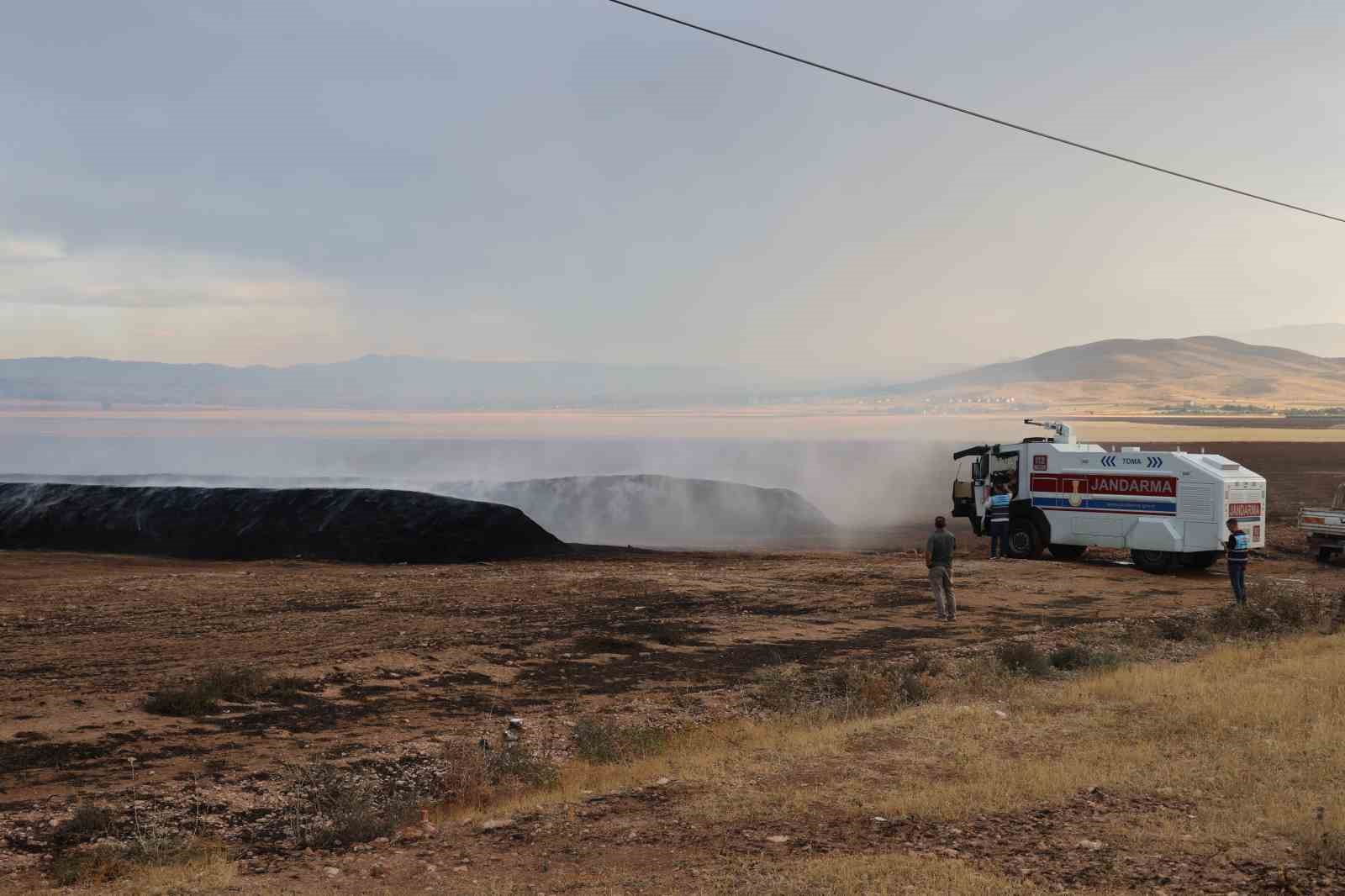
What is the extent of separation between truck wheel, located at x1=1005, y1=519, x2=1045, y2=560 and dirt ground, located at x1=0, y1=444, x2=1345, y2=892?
1198 mm

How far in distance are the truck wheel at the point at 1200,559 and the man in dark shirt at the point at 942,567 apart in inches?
423

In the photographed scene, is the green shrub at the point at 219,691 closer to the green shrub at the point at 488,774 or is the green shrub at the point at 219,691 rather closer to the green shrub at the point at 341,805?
the green shrub at the point at 341,805

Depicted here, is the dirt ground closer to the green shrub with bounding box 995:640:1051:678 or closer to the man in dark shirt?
the man in dark shirt

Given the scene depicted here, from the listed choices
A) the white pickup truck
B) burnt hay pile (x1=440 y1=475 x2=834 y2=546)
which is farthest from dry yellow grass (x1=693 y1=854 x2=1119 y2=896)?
burnt hay pile (x1=440 y1=475 x2=834 y2=546)

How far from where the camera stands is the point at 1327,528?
101 ft

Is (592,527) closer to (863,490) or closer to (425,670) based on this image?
(863,490)

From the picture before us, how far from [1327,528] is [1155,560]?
659 centimetres

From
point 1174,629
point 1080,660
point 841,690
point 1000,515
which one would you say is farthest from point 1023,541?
point 841,690

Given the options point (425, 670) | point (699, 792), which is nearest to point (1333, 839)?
point (699, 792)

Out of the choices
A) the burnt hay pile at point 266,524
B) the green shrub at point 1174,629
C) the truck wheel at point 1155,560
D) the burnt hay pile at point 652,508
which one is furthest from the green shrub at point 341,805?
the burnt hay pile at point 652,508

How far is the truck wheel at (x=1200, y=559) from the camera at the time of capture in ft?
92.3

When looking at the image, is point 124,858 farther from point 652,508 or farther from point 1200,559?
point 652,508

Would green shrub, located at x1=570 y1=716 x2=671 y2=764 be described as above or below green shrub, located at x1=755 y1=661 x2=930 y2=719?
below

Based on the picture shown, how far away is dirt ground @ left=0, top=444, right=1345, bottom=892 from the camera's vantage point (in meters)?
9.92
